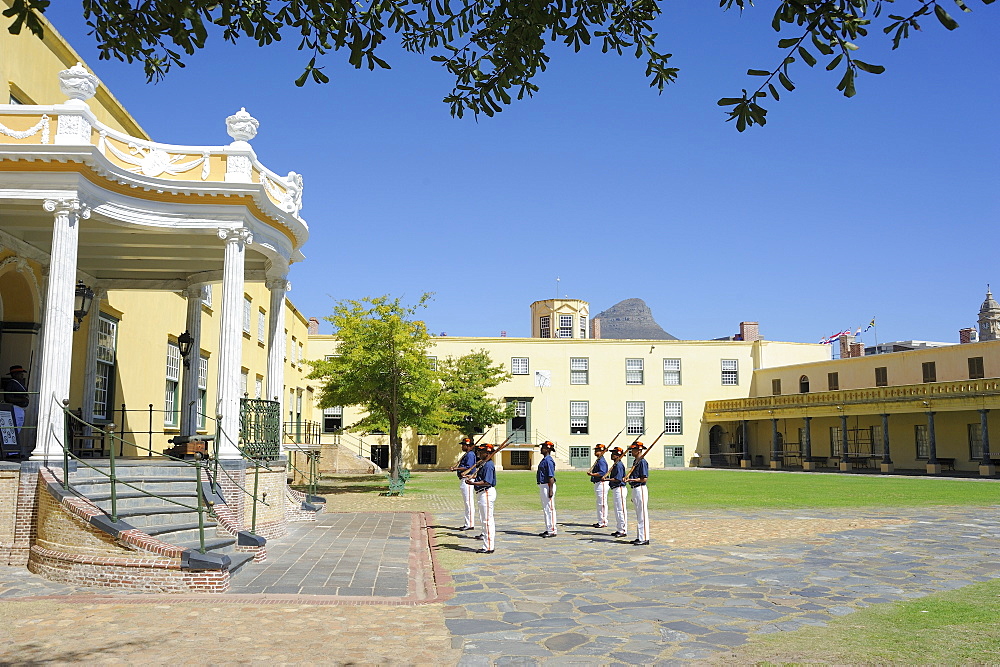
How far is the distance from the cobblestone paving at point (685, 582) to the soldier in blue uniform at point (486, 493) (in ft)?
0.99

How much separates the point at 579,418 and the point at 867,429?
16.8m

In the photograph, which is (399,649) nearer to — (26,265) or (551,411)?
(26,265)

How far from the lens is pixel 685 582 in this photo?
9734mm

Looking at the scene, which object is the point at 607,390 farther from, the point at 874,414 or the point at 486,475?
the point at 486,475

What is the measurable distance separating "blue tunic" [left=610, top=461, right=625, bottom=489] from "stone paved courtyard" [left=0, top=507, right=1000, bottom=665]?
3.14ft

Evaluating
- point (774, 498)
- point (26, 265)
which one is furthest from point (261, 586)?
point (774, 498)

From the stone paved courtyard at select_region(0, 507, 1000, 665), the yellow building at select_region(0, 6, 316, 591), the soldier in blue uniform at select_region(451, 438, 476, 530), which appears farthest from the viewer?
the soldier in blue uniform at select_region(451, 438, 476, 530)

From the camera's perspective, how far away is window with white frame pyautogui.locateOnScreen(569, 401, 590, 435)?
172 feet

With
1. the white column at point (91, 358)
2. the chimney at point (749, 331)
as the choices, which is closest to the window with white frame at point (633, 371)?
the chimney at point (749, 331)

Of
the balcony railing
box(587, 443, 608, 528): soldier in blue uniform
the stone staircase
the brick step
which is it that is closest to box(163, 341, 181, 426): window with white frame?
the stone staircase

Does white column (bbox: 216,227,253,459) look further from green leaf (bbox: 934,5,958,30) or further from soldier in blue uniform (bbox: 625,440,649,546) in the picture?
green leaf (bbox: 934,5,958,30)

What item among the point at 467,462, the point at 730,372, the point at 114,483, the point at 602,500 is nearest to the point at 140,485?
the point at 114,483

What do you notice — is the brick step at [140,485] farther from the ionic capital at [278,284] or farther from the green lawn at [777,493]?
the green lawn at [777,493]

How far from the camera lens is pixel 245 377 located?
91.7 ft
